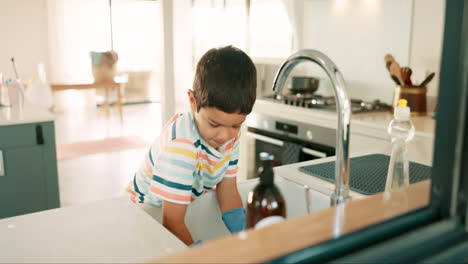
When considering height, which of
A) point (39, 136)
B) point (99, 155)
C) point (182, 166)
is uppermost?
point (182, 166)

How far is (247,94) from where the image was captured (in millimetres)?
991

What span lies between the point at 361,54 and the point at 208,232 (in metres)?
2.10

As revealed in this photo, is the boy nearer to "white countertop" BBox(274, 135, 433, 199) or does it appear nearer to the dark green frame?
"white countertop" BBox(274, 135, 433, 199)

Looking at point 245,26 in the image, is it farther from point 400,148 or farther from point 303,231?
point 303,231

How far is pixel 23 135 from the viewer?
94.0 inches

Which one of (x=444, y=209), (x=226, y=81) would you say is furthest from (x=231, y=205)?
(x=444, y=209)

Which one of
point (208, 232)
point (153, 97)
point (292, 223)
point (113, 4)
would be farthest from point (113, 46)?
point (292, 223)

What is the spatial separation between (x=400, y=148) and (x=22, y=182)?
7.06 feet

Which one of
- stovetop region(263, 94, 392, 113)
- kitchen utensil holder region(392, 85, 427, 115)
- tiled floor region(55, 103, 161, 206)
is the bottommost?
tiled floor region(55, 103, 161, 206)

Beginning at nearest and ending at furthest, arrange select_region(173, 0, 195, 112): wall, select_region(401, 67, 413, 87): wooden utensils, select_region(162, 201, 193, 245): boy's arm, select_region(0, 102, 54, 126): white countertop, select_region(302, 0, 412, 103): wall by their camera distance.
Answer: select_region(162, 201, 193, 245): boy's arm
select_region(0, 102, 54, 126): white countertop
select_region(401, 67, 413, 87): wooden utensils
select_region(302, 0, 412, 103): wall
select_region(173, 0, 195, 112): wall

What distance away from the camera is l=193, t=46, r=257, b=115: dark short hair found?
3.20ft

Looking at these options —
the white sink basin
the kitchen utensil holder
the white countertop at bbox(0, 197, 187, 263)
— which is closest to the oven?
the kitchen utensil holder

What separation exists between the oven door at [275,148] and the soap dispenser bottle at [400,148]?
121 centimetres

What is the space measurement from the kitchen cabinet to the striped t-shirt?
143 centimetres
